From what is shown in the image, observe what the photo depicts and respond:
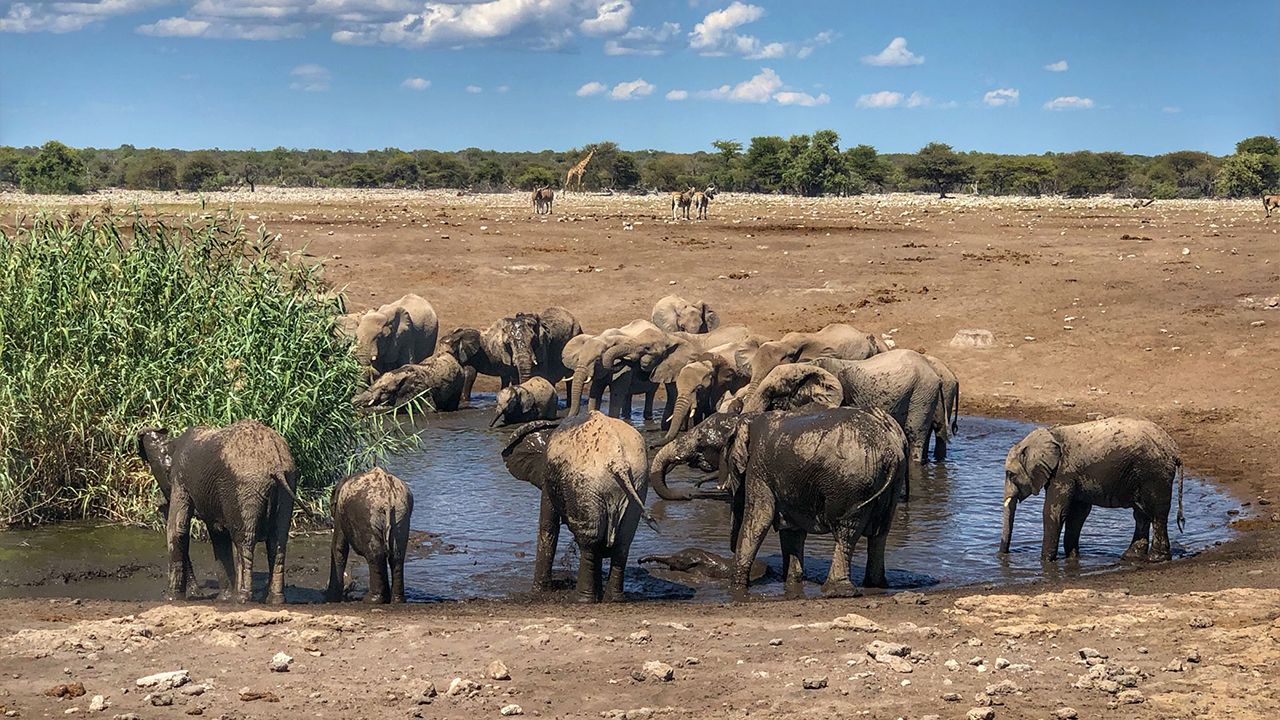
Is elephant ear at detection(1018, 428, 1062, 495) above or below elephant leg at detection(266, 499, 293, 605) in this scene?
above

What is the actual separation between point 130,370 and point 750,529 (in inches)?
225

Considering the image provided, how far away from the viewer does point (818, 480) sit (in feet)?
35.1

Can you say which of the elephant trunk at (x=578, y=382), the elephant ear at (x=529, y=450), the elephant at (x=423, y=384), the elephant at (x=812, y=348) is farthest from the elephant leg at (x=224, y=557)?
the elephant at (x=423, y=384)

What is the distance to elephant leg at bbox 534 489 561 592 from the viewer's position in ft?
36.6

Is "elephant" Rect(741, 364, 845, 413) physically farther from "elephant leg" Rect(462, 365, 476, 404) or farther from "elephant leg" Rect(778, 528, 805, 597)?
"elephant leg" Rect(462, 365, 476, 404)

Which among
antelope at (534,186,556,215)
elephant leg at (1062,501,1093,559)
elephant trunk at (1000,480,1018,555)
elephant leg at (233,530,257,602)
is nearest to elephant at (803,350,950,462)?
elephant trunk at (1000,480,1018,555)

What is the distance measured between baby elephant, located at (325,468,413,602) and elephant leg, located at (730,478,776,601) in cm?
251

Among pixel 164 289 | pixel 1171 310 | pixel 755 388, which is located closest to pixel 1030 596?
pixel 755 388

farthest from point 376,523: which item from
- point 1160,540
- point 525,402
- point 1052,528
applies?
point 525,402

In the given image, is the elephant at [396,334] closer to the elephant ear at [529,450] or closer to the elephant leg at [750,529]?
the elephant ear at [529,450]

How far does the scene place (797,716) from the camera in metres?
7.32

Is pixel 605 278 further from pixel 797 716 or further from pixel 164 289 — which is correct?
pixel 797 716

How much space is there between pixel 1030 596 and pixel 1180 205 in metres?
55.5

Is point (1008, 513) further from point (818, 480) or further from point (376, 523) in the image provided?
point (376, 523)
